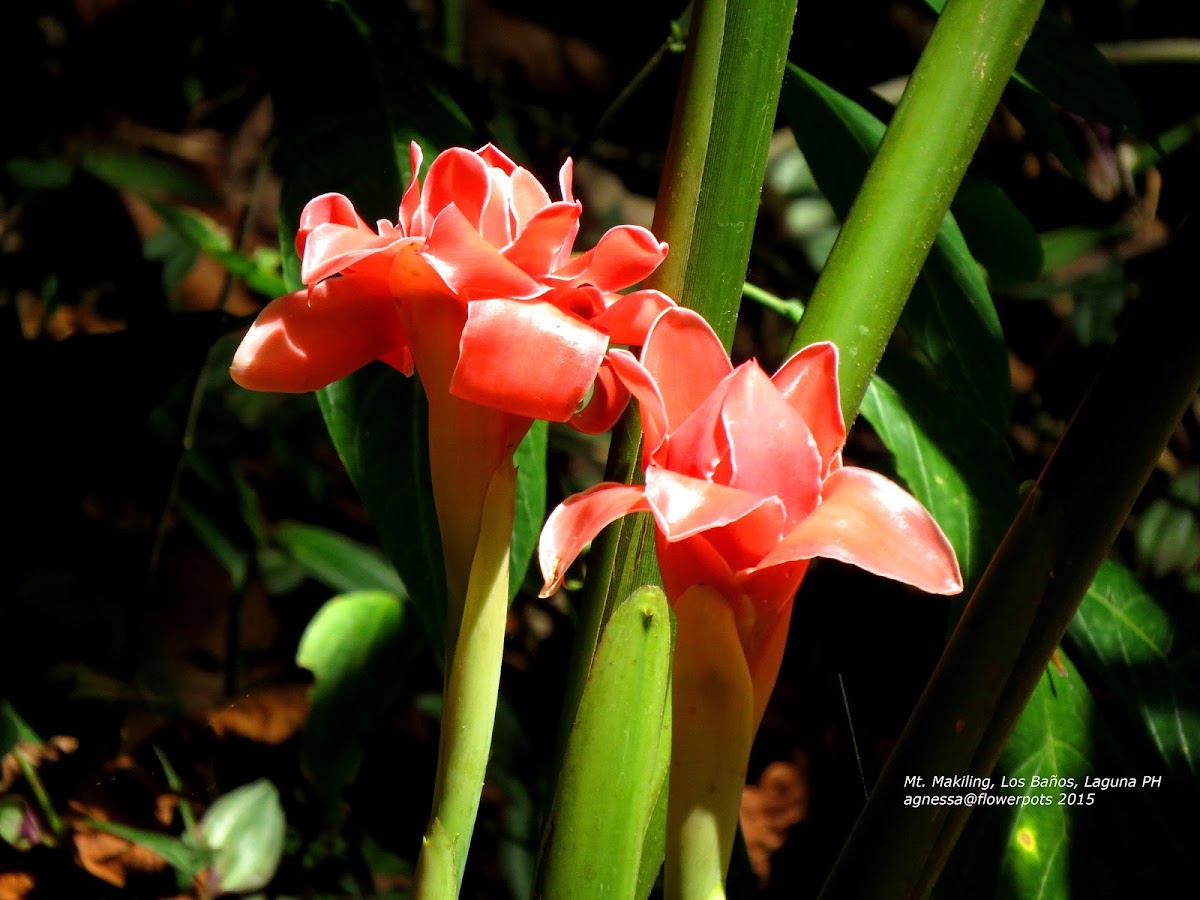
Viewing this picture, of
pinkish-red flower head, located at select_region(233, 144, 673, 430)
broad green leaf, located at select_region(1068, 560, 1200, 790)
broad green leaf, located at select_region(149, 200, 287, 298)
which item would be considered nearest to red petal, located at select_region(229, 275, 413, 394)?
pinkish-red flower head, located at select_region(233, 144, 673, 430)

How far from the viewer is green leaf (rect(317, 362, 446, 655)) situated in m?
0.51

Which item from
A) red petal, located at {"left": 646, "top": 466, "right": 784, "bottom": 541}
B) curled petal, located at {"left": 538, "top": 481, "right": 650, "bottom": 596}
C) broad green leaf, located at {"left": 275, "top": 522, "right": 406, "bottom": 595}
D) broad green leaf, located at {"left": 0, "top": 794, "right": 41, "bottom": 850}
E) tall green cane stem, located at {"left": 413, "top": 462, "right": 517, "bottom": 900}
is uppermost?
red petal, located at {"left": 646, "top": 466, "right": 784, "bottom": 541}

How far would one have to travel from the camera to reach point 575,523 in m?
0.27

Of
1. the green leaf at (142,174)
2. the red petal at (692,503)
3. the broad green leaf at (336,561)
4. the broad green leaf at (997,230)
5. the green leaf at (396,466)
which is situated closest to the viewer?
the red petal at (692,503)

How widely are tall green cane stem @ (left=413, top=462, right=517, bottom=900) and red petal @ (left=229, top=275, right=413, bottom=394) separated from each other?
6 cm

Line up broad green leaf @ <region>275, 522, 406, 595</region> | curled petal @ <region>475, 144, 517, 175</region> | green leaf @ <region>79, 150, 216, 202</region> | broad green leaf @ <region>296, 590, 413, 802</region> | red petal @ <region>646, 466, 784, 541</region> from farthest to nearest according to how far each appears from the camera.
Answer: green leaf @ <region>79, 150, 216, 202</region> < broad green leaf @ <region>275, 522, 406, 595</region> < broad green leaf @ <region>296, 590, 413, 802</region> < curled petal @ <region>475, 144, 517, 175</region> < red petal @ <region>646, 466, 784, 541</region>

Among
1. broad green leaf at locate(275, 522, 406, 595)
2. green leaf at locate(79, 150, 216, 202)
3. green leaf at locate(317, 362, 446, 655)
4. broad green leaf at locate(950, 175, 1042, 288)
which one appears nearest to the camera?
green leaf at locate(317, 362, 446, 655)

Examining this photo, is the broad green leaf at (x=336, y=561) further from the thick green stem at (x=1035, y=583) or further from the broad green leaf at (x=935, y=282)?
the thick green stem at (x=1035, y=583)

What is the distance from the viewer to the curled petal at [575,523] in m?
0.27

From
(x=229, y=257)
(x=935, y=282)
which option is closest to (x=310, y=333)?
(x=935, y=282)

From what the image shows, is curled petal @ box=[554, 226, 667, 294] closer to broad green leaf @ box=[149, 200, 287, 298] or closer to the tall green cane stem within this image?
the tall green cane stem

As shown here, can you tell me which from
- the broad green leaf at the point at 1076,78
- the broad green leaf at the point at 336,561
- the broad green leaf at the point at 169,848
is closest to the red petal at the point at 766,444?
the broad green leaf at the point at 1076,78

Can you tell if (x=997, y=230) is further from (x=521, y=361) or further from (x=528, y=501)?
(x=521, y=361)

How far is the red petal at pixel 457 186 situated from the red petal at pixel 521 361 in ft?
0.18
